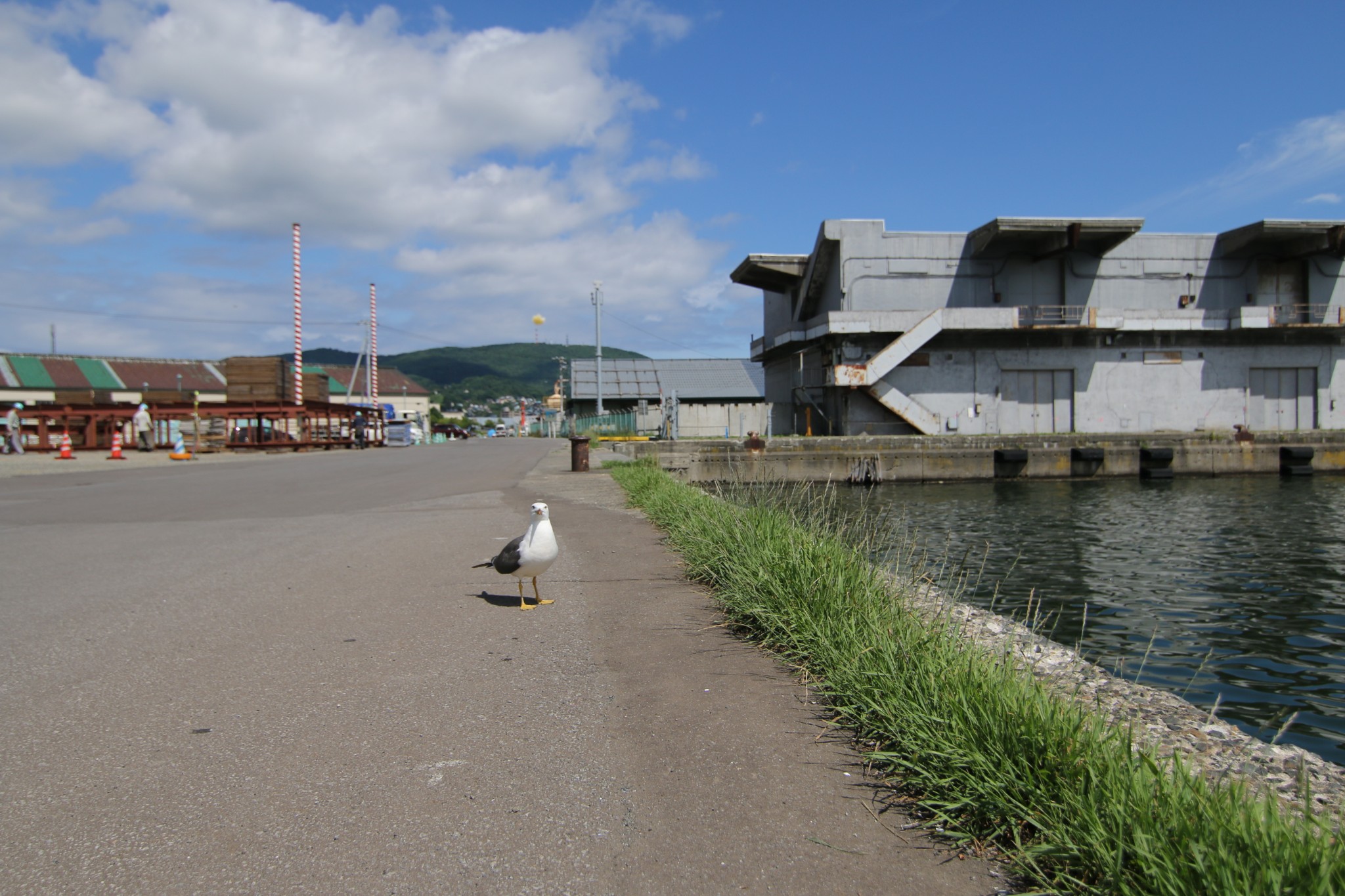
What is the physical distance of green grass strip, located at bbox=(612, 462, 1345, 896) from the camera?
7.09ft

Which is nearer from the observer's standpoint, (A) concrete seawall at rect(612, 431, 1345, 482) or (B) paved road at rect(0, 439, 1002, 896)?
(B) paved road at rect(0, 439, 1002, 896)

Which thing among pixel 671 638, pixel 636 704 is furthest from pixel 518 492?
pixel 636 704

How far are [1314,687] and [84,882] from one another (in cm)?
760

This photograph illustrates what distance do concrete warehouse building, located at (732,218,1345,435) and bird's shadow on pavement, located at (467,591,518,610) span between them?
27.5 metres

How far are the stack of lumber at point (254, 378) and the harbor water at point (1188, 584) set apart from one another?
97.9 ft

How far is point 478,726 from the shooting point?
143 inches

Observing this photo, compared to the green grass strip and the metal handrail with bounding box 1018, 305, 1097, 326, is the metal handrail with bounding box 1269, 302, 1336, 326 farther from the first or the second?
the green grass strip

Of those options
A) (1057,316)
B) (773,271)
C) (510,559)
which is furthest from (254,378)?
(510,559)

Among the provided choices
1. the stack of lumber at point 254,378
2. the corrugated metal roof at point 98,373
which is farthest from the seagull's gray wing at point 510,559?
the corrugated metal roof at point 98,373

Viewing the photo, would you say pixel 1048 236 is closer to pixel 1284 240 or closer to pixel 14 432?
pixel 1284 240

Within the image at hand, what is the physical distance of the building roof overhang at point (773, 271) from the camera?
3856 cm

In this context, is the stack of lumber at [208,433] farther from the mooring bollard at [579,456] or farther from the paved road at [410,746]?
the paved road at [410,746]

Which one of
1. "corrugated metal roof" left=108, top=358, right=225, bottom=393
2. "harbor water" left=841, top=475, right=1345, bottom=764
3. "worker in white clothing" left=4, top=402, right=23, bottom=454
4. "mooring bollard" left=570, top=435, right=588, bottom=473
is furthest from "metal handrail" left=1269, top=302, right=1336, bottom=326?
"corrugated metal roof" left=108, top=358, right=225, bottom=393

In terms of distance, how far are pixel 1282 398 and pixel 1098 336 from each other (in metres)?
8.61
